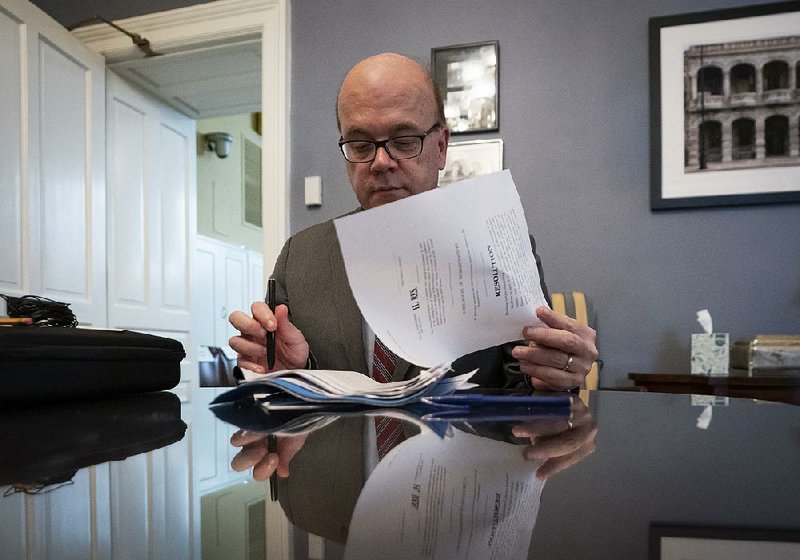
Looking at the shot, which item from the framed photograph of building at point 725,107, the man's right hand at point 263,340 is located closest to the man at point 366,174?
the man's right hand at point 263,340

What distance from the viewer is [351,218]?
1.95 feet

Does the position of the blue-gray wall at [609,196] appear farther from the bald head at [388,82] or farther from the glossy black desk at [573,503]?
the glossy black desk at [573,503]

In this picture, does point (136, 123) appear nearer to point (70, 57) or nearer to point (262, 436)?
point (70, 57)

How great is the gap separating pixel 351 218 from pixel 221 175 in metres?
4.46

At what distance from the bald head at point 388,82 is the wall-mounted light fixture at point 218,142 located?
3629 mm

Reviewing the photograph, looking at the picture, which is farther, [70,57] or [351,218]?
[70,57]

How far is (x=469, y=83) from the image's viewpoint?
236 cm

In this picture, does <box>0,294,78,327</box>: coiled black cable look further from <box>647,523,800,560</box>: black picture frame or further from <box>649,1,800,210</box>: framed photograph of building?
<box>649,1,800,210</box>: framed photograph of building

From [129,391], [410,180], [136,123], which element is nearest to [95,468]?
[129,391]

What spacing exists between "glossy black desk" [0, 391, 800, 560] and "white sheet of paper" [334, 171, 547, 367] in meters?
0.25

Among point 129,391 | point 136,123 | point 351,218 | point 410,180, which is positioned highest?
point 136,123

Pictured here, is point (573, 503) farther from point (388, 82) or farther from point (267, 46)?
point (267, 46)

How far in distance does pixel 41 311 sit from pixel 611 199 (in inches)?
73.0

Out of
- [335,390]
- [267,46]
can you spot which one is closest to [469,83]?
[267,46]
